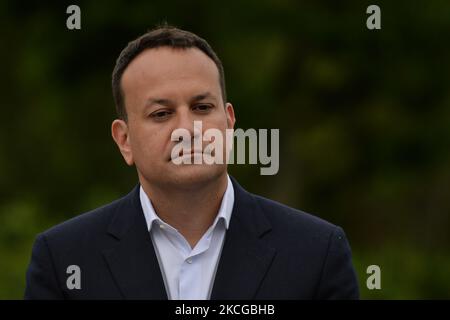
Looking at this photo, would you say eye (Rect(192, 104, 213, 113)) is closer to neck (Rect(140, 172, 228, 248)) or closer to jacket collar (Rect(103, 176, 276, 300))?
neck (Rect(140, 172, 228, 248))

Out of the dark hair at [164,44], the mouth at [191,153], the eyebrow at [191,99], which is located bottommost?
the mouth at [191,153]

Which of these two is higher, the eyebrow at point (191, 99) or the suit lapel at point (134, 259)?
the eyebrow at point (191, 99)

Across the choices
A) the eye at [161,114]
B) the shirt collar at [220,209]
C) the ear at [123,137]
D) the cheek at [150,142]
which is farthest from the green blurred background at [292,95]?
the eye at [161,114]

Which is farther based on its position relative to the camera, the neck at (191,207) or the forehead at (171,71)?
the neck at (191,207)

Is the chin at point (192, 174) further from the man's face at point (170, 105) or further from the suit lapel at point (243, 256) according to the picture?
the suit lapel at point (243, 256)

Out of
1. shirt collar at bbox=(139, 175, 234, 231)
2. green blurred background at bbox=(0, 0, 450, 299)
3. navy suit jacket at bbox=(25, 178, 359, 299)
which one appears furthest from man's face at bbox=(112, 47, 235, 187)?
green blurred background at bbox=(0, 0, 450, 299)

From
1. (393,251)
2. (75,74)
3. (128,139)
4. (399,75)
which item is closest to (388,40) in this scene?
(399,75)

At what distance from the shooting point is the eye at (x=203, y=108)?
371 cm

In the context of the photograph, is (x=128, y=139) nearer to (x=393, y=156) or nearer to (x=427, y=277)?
(x=427, y=277)

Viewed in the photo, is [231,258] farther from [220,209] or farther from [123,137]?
[123,137]

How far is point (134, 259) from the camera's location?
374 centimetres

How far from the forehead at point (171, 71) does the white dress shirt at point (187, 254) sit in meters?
0.47

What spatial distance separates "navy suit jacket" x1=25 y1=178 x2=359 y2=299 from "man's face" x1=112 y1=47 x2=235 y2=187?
0.24m

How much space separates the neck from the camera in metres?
3.83
